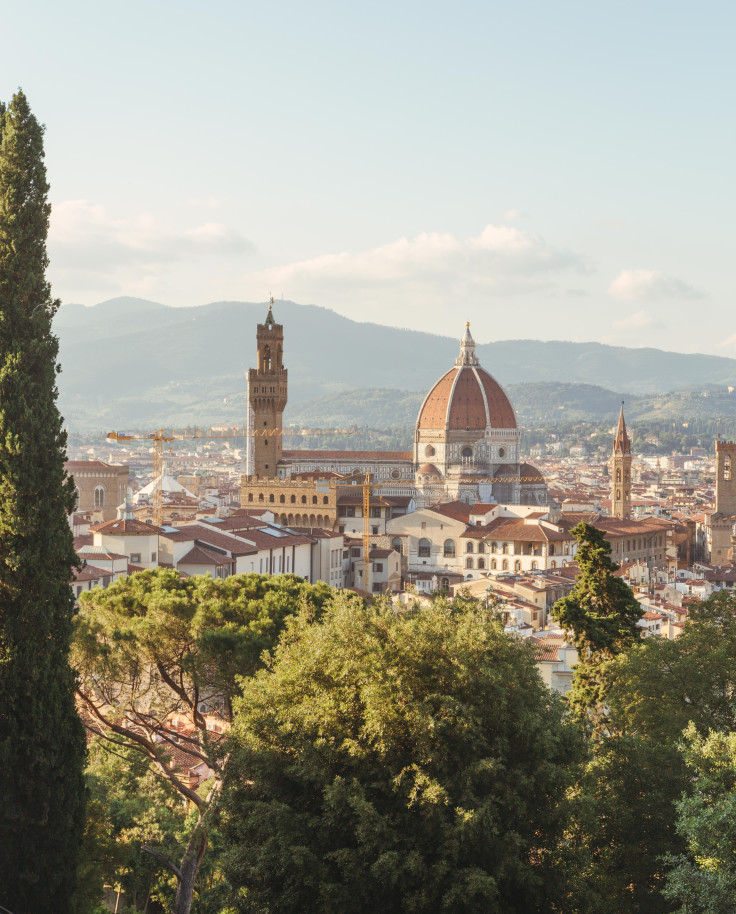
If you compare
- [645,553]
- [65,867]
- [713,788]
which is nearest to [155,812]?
[65,867]

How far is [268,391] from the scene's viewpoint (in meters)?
84.6

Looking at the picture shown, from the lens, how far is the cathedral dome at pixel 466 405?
89000mm

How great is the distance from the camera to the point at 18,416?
13.6 metres

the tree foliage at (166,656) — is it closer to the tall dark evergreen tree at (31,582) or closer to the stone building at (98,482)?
the tall dark evergreen tree at (31,582)

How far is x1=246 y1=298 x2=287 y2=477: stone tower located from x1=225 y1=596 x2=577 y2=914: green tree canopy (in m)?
68.7

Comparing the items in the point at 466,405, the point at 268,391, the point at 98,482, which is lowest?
the point at 98,482

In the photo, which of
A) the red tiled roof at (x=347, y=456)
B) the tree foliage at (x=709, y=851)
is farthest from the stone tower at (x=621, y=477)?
the tree foliage at (x=709, y=851)

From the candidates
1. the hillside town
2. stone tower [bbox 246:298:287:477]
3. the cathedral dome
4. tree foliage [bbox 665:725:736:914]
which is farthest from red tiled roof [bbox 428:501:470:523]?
tree foliage [bbox 665:725:736:914]

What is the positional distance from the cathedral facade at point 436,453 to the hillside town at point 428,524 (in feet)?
0.35

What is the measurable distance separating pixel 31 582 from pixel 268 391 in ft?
234

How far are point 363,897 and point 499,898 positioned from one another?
1297 mm

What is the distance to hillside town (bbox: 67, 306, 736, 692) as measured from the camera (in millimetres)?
44531

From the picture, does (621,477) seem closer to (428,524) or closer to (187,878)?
(428,524)

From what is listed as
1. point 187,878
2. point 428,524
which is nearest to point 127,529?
point 428,524
